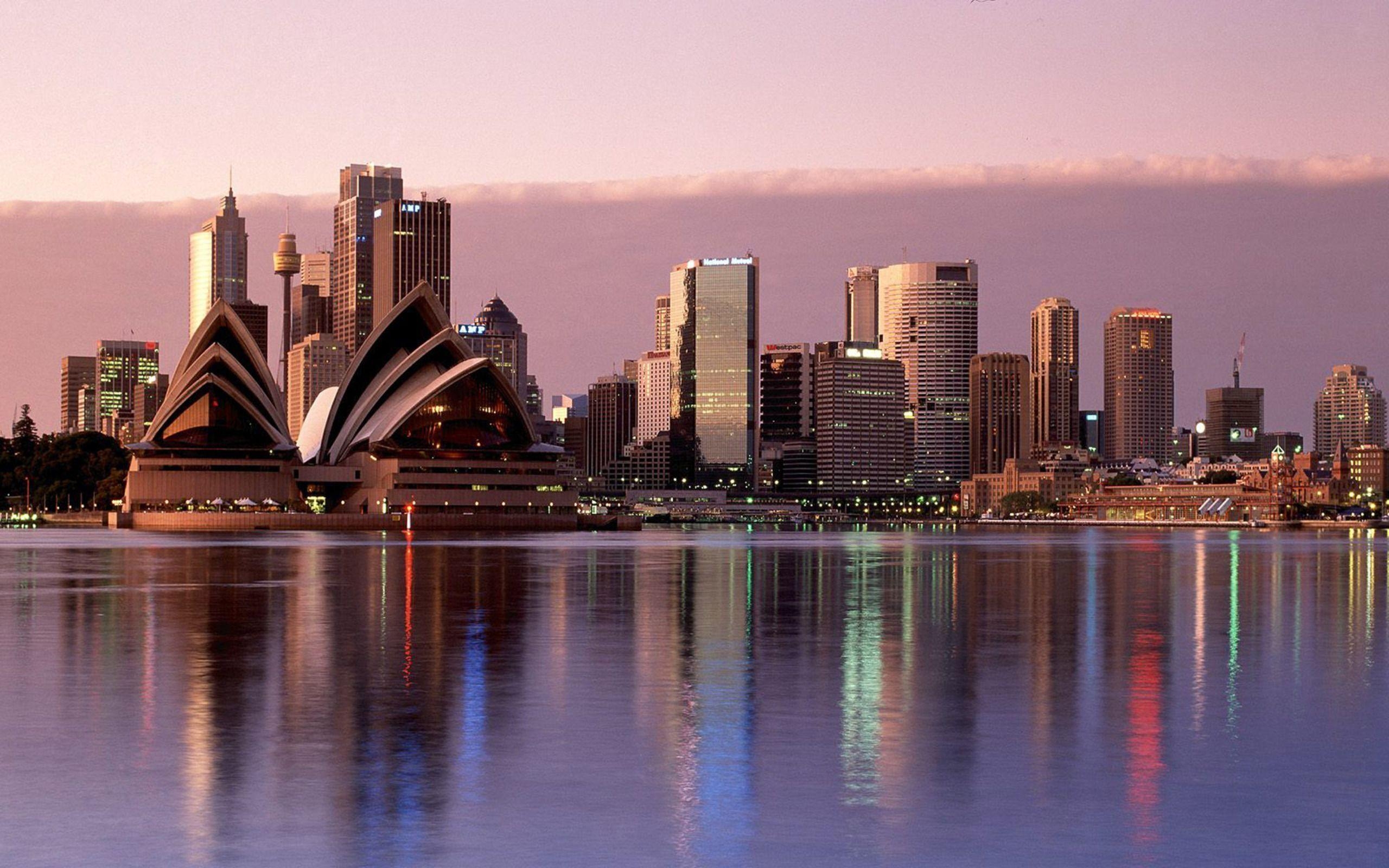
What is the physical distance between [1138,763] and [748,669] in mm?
8472

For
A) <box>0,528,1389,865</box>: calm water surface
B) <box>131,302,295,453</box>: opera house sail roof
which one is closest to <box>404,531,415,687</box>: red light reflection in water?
<box>0,528,1389,865</box>: calm water surface

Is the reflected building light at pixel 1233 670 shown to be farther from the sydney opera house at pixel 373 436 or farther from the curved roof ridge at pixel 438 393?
the sydney opera house at pixel 373 436

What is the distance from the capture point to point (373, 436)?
16512cm

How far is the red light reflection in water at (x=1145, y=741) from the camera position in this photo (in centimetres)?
1262

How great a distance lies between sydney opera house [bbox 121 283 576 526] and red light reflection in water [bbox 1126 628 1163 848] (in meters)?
140

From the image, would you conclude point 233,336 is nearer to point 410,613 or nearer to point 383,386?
point 383,386

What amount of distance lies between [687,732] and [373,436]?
152 meters

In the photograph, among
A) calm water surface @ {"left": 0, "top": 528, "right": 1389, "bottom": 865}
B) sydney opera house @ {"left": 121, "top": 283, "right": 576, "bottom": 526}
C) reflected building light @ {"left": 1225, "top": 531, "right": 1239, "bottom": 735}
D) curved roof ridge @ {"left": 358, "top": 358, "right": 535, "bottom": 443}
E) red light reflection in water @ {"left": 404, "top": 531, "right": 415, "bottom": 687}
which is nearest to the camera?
calm water surface @ {"left": 0, "top": 528, "right": 1389, "bottom": 865}

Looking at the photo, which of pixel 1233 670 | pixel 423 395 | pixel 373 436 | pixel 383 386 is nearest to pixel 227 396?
pixel 373 436

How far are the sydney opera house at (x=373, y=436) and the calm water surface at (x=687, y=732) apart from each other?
4958 inches

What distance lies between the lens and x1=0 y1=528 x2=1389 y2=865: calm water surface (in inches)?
467

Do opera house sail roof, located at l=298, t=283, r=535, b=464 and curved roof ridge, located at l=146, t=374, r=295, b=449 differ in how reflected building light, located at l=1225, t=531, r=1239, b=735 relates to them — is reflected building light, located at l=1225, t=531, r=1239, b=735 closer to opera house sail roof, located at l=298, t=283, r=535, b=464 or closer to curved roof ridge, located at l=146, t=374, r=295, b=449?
opera house sail roof, located at l=298, t=283, r=535, b=464

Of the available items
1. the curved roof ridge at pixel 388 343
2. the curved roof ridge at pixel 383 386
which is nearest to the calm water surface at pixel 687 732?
the curved roof ridge at pixel 383 386

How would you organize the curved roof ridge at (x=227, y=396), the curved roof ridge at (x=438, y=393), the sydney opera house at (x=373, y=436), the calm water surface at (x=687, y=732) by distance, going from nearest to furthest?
the calm water surface at (x=687, y=732) < the curved roof ridge at (x=438, y=393) < the curved roof ridge at (x=227, y=396) < the sydney opera house at (x=373, y=436)
